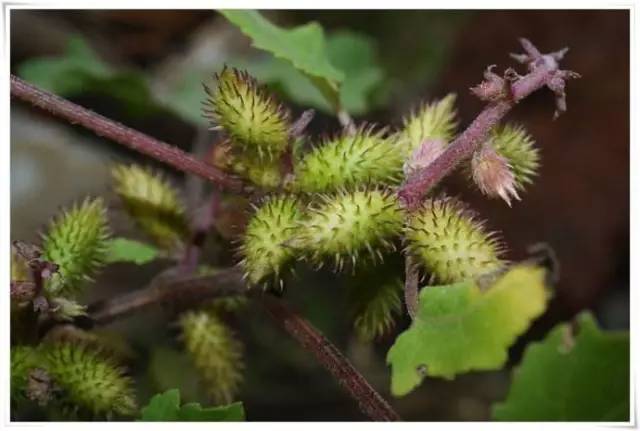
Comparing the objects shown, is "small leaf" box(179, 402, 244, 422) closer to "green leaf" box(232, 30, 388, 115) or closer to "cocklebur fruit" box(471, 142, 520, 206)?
"cocklebur fruit" box(471, 142, 520, 206)

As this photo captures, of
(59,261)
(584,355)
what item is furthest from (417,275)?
(59,261)

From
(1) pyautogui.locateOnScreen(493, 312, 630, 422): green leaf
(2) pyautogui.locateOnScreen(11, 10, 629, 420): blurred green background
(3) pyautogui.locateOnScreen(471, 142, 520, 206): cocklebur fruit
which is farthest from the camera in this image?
(2) pyautogui.locateOnScreen(11, 10, 629, 420): blurred green background

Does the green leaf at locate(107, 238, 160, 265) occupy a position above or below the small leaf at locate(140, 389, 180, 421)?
above

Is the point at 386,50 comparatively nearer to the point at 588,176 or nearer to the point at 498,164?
the point at 588,176

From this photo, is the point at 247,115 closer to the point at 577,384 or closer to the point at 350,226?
the point at 350,226

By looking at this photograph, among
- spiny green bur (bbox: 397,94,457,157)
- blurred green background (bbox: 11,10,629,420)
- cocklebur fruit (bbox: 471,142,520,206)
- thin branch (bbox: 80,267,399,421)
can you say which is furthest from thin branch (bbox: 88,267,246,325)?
blurred green background (bbox: 11,10,629,420)

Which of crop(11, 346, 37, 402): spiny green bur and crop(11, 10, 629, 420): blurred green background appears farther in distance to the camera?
crop(11, 10, 629, 420): blurred green background

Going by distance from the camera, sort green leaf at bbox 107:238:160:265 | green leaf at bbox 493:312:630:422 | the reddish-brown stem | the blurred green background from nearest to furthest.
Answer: the reddish-brown stem < green leaf at bbox 493:312:630:422 < green leaf at bbox 107:238:160:265 < the blurred green background
